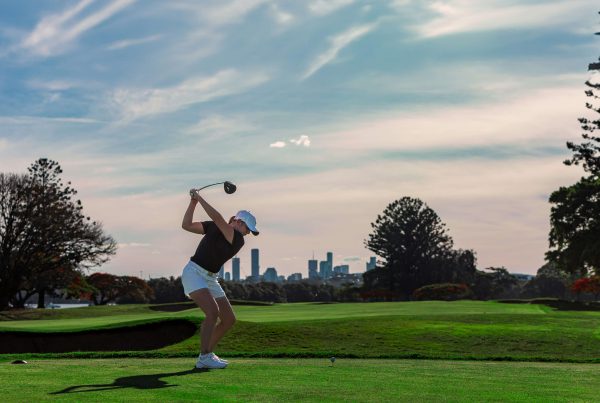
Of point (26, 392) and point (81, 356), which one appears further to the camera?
point (81, 356)

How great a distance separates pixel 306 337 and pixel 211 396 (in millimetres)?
15788

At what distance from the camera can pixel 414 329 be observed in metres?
26.3

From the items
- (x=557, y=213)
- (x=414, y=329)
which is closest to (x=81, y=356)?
(x=414, y=329)

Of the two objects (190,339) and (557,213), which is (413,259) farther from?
(190,339)

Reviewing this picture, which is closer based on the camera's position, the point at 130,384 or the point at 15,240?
the point at 130,384

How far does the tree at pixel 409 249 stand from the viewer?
108 m

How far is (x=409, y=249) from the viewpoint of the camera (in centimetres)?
11119

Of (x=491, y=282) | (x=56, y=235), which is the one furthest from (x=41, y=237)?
(x=491, y=282)

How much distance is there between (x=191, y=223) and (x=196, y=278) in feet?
2.50

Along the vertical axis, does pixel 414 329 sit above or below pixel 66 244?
below

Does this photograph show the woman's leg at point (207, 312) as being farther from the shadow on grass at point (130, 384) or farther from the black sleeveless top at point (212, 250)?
the shadow on grass at point (130, 384)

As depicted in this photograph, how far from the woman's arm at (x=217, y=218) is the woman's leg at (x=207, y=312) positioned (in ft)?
2.76

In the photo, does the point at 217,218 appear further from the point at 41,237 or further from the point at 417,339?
the point at 41,237

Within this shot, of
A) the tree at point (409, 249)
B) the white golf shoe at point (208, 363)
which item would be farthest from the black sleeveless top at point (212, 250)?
the tree at point (409, 249)
